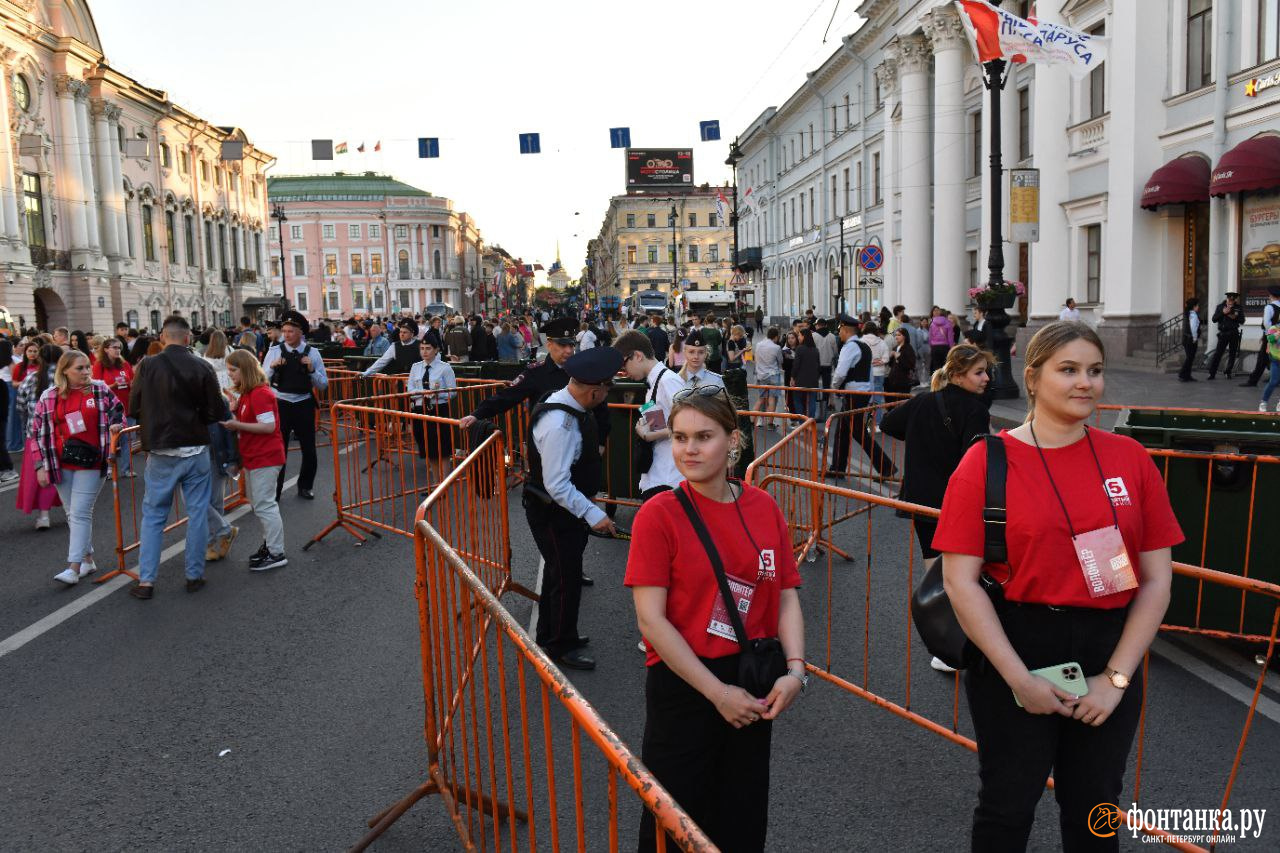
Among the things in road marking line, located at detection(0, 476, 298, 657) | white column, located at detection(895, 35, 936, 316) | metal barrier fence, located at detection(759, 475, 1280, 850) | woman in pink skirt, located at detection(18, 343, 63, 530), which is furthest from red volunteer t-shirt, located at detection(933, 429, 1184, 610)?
white column, located at detection(895, 35, 936, 316)

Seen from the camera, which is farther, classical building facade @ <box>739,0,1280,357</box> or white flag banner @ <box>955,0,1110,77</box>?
classical building facade @ <box>739,0,1280,357</box>

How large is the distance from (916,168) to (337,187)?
98177mm

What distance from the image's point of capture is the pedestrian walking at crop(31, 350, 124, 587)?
7.57 metres

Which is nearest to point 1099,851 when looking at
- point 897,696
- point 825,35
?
point 897,696

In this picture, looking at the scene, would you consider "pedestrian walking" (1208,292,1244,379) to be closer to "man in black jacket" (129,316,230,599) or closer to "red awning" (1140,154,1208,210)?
"red awning" (1140,154,1208,210)

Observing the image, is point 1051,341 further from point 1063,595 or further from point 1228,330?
point 1228,330

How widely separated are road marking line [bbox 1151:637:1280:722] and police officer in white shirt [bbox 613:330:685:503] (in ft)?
9.56

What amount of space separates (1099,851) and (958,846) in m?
0.87

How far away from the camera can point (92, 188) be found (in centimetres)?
4297

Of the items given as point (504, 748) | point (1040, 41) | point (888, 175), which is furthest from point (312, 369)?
point (888, 175)

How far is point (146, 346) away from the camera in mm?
15195

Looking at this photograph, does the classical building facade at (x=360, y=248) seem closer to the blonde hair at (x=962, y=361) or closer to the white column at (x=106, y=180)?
the white column at (x=106, y=180)

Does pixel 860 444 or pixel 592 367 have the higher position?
pixel 592 367

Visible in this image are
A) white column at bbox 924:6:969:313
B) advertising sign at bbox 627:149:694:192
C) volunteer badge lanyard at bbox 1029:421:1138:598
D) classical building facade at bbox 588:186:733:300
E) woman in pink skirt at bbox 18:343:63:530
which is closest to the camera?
volunteer badge lanyard at bbox 1029:421:1138:598
